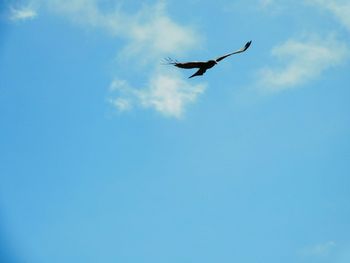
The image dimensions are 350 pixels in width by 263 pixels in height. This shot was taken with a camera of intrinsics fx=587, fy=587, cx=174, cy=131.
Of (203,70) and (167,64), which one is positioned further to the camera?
(203,70)

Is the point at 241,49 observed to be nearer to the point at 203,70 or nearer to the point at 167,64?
the point at 203,70

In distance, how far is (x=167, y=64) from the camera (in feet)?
95.7

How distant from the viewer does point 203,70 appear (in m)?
31.6

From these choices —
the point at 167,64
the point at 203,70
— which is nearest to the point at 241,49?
the point at 203,70

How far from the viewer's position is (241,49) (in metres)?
31.5

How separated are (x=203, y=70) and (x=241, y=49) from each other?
2328mm

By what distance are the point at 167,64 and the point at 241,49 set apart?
4718mm

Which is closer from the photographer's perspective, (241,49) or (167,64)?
(167,64)
